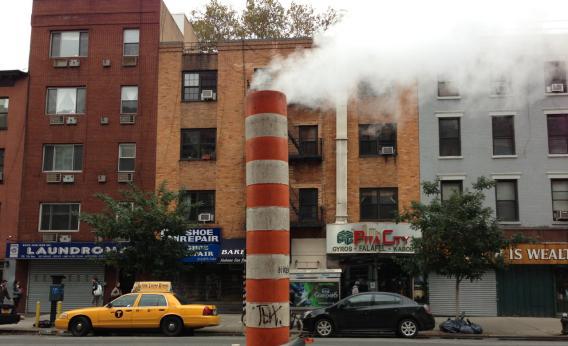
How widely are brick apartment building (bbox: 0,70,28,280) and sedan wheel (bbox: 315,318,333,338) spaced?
15743 mm

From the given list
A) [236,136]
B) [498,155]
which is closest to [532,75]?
[498,155]

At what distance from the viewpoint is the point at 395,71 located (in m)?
22.2

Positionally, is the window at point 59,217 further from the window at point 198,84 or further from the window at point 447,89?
the window at point 447,89

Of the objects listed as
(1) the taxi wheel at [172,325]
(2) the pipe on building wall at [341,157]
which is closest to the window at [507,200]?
(2) the pipe on building wall at [341,157]

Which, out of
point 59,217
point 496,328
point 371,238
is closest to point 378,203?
point 371,238

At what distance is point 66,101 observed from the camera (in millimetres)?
28250

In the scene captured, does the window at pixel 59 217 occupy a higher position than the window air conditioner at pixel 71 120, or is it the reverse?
the window air conditioner at pixel 71 120

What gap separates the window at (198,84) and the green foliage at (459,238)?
11981 millimetres

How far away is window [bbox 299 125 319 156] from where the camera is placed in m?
26.7

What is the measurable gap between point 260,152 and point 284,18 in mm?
29644

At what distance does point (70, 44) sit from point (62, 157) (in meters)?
5.34

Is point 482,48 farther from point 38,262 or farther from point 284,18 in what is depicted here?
point 38,262

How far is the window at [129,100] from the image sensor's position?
27984 millimetres

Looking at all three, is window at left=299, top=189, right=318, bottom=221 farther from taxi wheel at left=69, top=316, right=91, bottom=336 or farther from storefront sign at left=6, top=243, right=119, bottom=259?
taxi wheel at left=69, top=316, right=91, bottom=336
